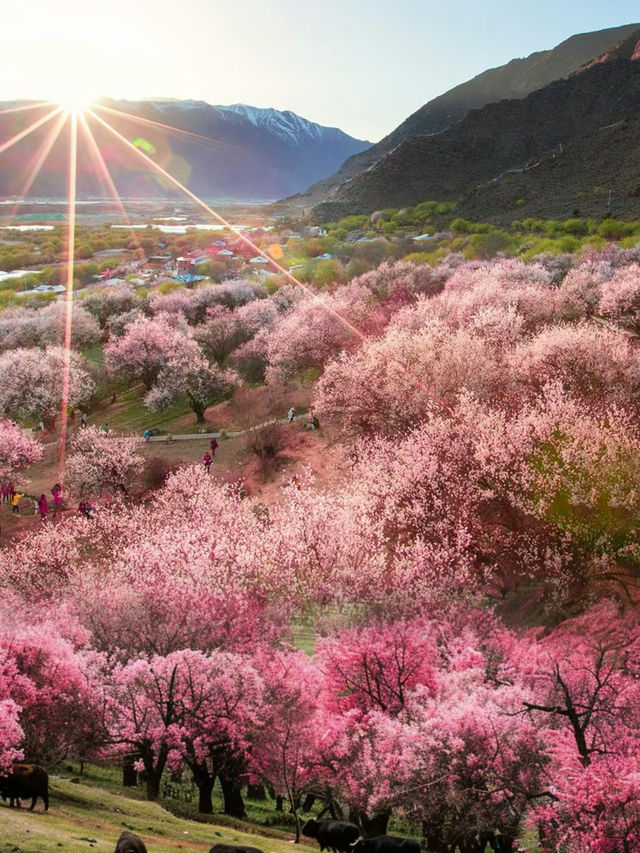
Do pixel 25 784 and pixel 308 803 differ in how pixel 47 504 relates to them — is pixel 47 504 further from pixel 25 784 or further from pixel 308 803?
pixel 25 784

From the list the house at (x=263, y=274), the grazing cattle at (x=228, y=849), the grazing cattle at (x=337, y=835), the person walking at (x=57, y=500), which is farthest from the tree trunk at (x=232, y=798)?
the house at (x=263, y=274)

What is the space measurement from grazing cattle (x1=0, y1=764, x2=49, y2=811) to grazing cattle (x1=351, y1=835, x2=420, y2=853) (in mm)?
6252

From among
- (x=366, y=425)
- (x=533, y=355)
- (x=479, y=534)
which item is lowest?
(x=479, y=534)

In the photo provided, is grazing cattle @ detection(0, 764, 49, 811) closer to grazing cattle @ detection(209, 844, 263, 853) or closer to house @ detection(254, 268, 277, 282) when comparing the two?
grazing cattle @ detection(209, 844, 263, 853)

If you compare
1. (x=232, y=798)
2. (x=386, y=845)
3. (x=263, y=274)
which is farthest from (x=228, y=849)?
(x=263, y=274)

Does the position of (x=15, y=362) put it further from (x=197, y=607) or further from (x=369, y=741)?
(x=369, y=741)

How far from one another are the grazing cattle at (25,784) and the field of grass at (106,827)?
0.87 ft

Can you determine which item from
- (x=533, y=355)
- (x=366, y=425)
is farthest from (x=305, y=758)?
(x=533, y=355)

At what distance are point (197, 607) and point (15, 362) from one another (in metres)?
47.6

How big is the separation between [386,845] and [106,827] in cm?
545

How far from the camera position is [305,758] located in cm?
1933

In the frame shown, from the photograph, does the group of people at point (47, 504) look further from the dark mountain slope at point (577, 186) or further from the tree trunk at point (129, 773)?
the dark mountain slope at point (577, 186)

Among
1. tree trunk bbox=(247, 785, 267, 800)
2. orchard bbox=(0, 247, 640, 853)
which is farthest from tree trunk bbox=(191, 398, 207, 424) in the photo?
tree trunk bbox=(247, 785, 267, 800)

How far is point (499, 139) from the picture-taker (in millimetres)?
165750
